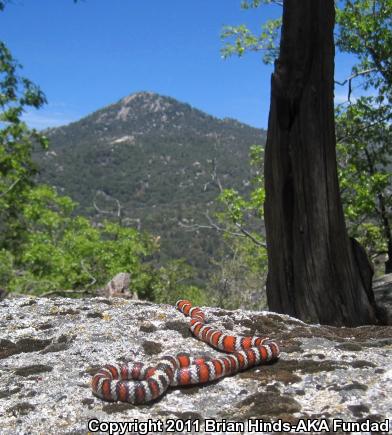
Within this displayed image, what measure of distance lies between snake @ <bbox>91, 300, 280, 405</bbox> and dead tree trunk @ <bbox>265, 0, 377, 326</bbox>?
220cm

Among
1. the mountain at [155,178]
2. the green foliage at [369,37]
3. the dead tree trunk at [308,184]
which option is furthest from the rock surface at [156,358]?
the mountain at [155,178]

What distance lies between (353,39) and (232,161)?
472 feet

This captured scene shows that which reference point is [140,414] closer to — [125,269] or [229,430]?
[229,430]

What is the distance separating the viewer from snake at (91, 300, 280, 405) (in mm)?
4059

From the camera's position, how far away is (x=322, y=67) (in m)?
6.71

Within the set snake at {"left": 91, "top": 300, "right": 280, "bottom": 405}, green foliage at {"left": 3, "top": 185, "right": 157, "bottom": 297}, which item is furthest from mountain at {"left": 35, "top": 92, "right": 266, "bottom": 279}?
snake at {"left": 91, "top": 300, "right": 280, "bottom": 405}

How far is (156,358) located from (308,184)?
3.15 m

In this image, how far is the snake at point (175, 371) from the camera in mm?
4059

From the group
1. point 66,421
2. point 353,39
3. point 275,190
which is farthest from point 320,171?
point 353,39

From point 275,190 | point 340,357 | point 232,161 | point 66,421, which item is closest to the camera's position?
point 66,421

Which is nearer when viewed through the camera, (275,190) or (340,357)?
(340,357)

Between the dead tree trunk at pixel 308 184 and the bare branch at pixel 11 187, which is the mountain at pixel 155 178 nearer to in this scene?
the bare branch at pixel 11 187

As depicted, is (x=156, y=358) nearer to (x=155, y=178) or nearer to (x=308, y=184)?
(x=308, y=184)

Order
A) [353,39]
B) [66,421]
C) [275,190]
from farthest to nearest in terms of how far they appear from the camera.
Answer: [353,39]
[275,190]
[66,421]
